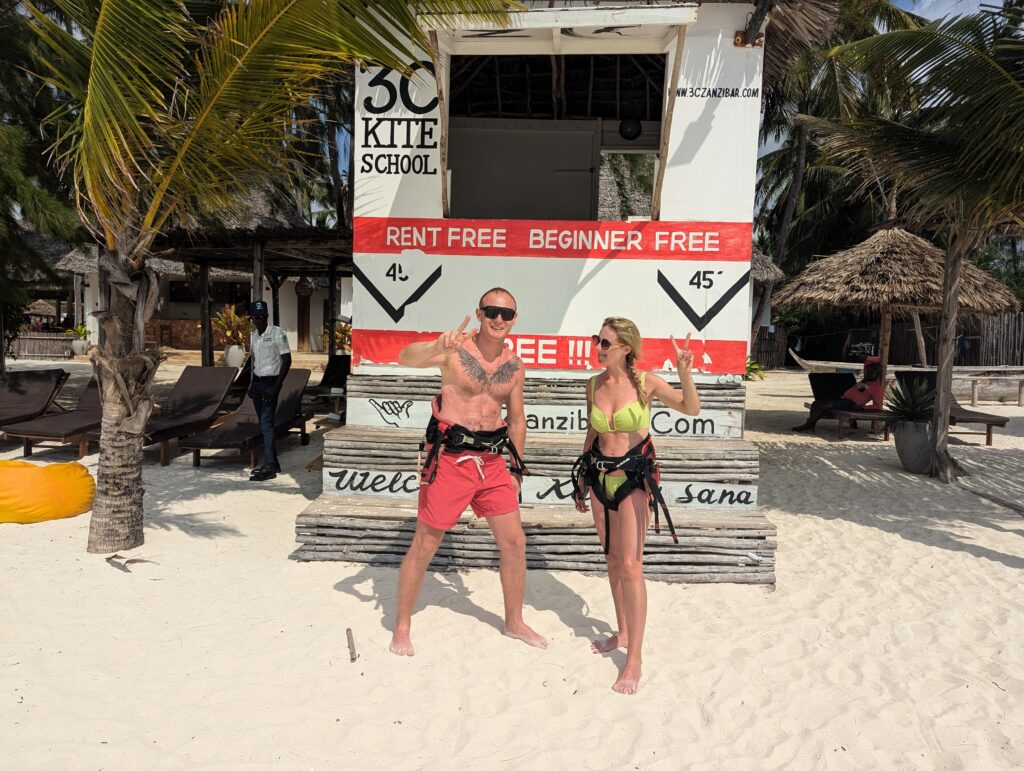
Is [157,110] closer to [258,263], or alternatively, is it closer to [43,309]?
[258,263]

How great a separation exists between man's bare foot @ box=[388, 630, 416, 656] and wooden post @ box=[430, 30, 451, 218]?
3.30 m

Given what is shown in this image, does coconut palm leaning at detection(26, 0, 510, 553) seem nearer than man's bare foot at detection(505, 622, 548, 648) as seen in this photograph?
No

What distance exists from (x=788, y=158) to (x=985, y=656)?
26877 millimetres

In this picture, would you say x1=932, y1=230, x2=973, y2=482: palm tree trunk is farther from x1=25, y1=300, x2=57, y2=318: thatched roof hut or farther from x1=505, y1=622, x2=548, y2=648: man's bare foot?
x1=25, y1=300, x2=57, y2=318: thatched roof hut

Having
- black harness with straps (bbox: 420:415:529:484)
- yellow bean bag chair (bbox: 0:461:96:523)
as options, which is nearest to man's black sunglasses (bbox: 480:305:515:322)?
black harness with straps (bbox: 420:415:529:484)

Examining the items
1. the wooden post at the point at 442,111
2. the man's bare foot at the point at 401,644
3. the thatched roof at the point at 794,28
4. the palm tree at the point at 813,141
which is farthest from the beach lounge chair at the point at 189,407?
the palm tree at the point at 813,141

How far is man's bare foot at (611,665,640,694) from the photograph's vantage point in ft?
10.6

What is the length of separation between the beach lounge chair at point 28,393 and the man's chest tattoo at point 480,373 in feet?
25.0

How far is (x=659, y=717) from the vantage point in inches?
120

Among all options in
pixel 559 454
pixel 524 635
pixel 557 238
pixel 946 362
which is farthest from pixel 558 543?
pixel 946 362

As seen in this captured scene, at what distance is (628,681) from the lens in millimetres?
3240

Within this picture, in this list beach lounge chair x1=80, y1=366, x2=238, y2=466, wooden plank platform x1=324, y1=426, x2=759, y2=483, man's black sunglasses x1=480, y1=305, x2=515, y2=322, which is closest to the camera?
man's black sunglasses x1=480, y1=305, x2=515, y2=322

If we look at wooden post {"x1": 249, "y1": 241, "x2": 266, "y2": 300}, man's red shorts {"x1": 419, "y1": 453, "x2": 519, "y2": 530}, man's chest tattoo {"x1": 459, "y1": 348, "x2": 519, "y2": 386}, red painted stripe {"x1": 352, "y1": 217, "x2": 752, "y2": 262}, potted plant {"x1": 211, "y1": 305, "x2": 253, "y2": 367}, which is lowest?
man's red shorts {"x1": 419, "y1": 453, "x2": 519, "y2": 530}

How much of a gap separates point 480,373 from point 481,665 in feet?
4.88
